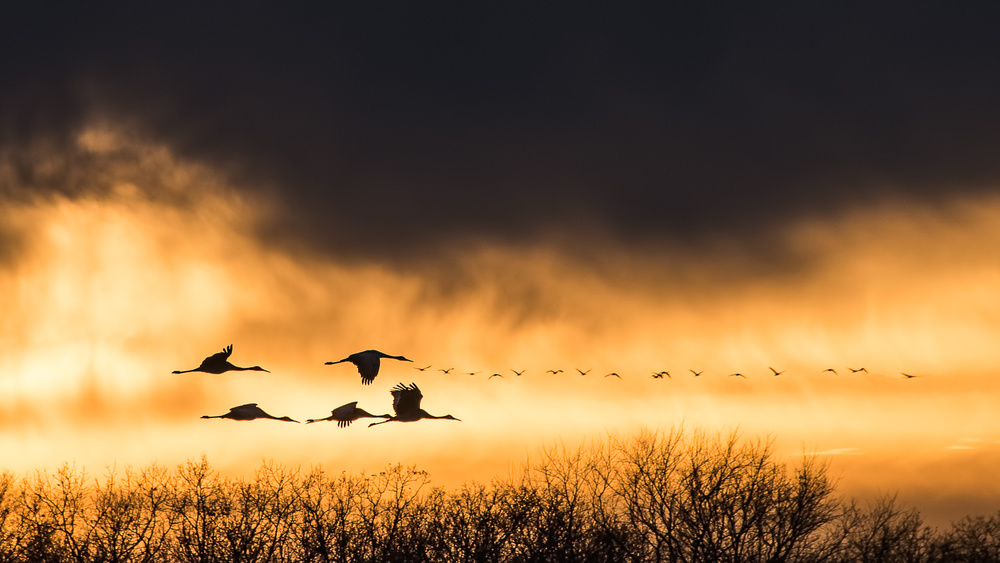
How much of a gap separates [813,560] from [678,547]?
5530mm

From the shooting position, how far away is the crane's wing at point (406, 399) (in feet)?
115

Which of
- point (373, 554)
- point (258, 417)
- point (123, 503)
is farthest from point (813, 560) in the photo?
point (123, 503)

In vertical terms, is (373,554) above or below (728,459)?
below

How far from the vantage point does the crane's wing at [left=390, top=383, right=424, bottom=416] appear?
3509cm

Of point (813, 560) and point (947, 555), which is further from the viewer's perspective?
point (947, 555)

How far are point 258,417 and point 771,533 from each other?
25.6 meters

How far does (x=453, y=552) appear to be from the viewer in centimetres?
5347

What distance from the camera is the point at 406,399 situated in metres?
35.3

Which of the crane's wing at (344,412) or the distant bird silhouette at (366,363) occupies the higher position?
the distant bird silhouette at (366,363)

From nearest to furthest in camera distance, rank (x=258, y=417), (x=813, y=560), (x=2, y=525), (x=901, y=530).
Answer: (x=258, y=417) < (x=813, y=560) < (x=901, y=530) < (x=2, y=525)

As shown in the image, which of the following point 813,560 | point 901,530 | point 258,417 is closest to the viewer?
point 258,417

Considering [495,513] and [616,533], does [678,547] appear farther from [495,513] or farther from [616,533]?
[495,513]

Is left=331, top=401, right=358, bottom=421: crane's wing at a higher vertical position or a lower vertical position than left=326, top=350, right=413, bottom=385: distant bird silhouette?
lower

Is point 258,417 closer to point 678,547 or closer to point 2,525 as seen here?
point 678,547
